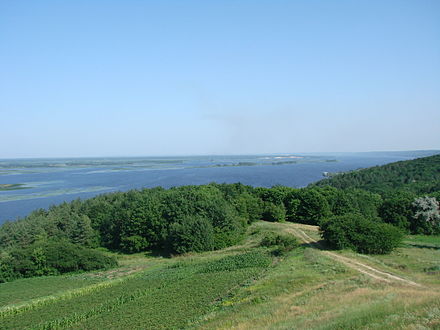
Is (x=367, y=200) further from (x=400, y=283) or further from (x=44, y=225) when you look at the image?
(x=44, y=225)

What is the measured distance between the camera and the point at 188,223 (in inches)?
2047

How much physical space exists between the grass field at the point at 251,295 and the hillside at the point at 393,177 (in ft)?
220

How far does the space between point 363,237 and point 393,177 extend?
294 feet

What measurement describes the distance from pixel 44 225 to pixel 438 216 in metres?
65.1

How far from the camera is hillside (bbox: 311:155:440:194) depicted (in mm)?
102125

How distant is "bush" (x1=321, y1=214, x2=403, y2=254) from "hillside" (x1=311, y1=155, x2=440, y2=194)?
62991mm

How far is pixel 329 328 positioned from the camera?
13.7 metres

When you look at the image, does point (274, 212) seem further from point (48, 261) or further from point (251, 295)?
point (251, 295)

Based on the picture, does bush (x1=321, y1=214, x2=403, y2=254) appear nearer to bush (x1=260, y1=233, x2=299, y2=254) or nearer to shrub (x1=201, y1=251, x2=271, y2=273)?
bush (x1=260, y1=233, x2=299, y2=254)

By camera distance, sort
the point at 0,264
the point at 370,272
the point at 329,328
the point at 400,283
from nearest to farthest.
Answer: the point at 329,328, the point at 400,283, the point at 370,272, the point at 0,264

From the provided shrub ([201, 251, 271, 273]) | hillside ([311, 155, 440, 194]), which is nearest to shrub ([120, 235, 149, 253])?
shrub ([201, 251, 271, 273])

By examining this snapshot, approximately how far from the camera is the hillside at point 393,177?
335 feet

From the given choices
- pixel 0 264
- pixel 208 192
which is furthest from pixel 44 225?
pixel 208 192

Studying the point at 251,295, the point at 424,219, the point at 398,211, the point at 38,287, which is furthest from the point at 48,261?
the point at 398,211
